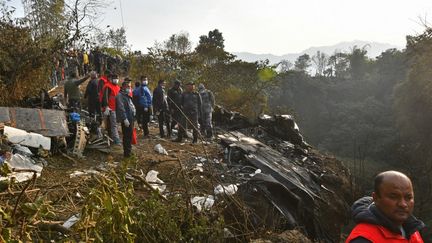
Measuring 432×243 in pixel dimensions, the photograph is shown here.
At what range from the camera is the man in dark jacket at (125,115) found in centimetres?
725

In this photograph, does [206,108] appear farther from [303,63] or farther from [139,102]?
[303,63]

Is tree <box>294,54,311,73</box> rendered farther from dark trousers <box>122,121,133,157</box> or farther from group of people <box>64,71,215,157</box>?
dark trousers <box>122,121,133,157</box>

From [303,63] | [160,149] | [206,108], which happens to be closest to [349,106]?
[206,108]

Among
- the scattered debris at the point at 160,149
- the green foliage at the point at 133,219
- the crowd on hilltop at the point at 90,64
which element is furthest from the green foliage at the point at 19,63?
the green foliage at the point at 133,219

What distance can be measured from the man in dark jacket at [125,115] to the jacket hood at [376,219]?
223 inches

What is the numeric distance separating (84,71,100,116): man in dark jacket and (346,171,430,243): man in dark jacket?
319 inches

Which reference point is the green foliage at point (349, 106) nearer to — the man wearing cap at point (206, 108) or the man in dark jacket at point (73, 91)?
the man wearing cap at point (206, 108)

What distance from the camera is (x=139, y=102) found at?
9.22 metres

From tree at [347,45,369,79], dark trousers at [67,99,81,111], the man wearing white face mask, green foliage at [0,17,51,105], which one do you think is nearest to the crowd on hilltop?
green foliage at [0,17,51,105]

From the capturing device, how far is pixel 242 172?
7.57 m

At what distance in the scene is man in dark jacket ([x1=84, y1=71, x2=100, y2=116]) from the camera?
9.25 metres

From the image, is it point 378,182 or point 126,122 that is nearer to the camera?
point 378,182

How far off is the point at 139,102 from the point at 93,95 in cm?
118

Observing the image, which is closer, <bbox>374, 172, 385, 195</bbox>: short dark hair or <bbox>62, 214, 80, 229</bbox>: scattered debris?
<bbox>374, 172, 385, 195</bbox>: short dark hair
